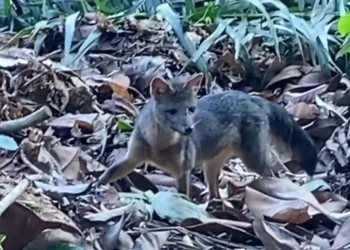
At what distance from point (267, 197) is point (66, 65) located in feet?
8.60

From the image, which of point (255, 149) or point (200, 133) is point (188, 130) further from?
point (255, 149)

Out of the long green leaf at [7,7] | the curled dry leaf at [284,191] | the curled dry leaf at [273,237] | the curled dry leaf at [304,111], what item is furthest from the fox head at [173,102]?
the long green leaf at [7,7]

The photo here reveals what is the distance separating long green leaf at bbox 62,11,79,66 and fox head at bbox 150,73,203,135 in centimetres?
179

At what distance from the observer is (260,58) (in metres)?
6.96

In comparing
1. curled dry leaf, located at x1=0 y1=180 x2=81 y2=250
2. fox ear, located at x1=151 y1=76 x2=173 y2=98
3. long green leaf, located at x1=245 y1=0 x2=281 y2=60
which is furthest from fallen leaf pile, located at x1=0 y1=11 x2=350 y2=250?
fox ear, located at x1=151 y1=76 x2=173 y2=98

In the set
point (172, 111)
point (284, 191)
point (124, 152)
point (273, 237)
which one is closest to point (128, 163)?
point (172, 111)

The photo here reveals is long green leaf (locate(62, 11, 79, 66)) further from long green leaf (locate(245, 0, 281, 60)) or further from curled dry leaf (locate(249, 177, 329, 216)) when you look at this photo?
curled dry leaf (locate(249, 177, 329, 216))

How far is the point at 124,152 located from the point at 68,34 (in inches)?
67.1

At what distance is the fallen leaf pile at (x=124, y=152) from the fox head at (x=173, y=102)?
13.1 inches

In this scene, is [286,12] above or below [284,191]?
below

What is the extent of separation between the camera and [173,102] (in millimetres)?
4914

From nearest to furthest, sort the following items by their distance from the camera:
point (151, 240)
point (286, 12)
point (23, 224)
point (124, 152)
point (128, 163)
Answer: point (23, 224)
point (151, 240)
point (128, 163)
point (124, 152)
point (286, 12)

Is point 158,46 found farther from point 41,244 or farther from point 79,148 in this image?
point 41,244

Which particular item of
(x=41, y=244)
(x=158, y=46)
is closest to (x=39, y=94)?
(x=158, y=46)
